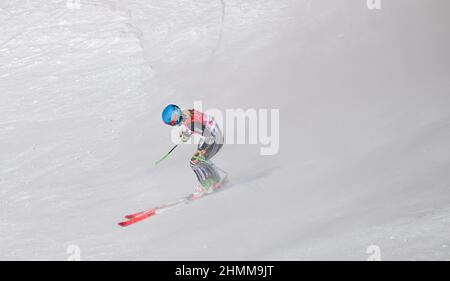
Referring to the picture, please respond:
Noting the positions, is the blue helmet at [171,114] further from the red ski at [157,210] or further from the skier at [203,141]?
the red ski at [157,210]

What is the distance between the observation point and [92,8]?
19.0 metres

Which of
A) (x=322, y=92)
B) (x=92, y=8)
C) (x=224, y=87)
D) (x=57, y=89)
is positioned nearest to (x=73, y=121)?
(x=57, y=89)

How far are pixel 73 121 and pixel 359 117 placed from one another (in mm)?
5881

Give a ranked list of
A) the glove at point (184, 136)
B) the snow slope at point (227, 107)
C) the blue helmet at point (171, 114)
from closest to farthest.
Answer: the snow slope at point (227, 107) < the blue helmet at point (171, 114) < the glove at point (184, 136)

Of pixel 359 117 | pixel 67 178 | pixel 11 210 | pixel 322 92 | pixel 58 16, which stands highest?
pixel 58 16

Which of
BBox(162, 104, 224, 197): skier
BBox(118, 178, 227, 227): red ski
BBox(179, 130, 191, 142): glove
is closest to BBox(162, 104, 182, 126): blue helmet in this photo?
BBox(162, 104, 224, 197): skier

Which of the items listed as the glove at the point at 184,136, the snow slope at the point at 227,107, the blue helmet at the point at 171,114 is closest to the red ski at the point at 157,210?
the snow slope at the point at 227,107

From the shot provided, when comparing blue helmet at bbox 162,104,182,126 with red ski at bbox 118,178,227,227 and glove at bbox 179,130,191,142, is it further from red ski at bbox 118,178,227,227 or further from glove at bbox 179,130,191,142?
red ski at bbox 118,178,227,227

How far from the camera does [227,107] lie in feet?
44.4

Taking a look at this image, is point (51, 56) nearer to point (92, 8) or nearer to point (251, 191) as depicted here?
point (92, 8)

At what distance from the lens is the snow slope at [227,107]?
8.30 metres

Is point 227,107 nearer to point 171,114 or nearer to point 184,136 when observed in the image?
point 184,136

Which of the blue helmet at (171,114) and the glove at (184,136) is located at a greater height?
the blue helmet at (171,114)

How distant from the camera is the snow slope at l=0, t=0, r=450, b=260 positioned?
830 centimetres
